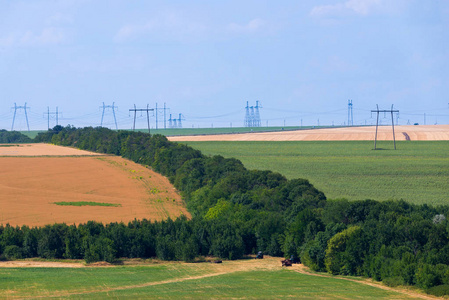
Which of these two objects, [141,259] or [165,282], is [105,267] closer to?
[141,259]

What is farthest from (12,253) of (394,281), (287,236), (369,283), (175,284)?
(394,281)

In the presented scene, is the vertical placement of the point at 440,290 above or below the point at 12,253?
below

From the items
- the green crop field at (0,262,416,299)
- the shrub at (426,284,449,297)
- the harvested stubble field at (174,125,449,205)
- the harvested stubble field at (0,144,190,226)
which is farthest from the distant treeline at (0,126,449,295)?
the harvested stubble field at (174,125,449,205)

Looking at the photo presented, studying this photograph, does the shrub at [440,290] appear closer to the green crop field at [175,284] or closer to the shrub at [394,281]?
the green crop field at [175,284]

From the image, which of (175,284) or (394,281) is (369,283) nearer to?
(394,281)

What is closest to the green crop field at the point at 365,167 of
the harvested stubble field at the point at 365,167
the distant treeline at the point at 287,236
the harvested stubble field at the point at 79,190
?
the harvested stubble field at the point at 365,167

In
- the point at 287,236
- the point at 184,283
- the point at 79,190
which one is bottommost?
the point at 184,283

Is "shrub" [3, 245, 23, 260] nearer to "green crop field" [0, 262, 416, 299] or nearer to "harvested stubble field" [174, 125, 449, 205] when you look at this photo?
"green crop field" [0, 262, 416, 299]
